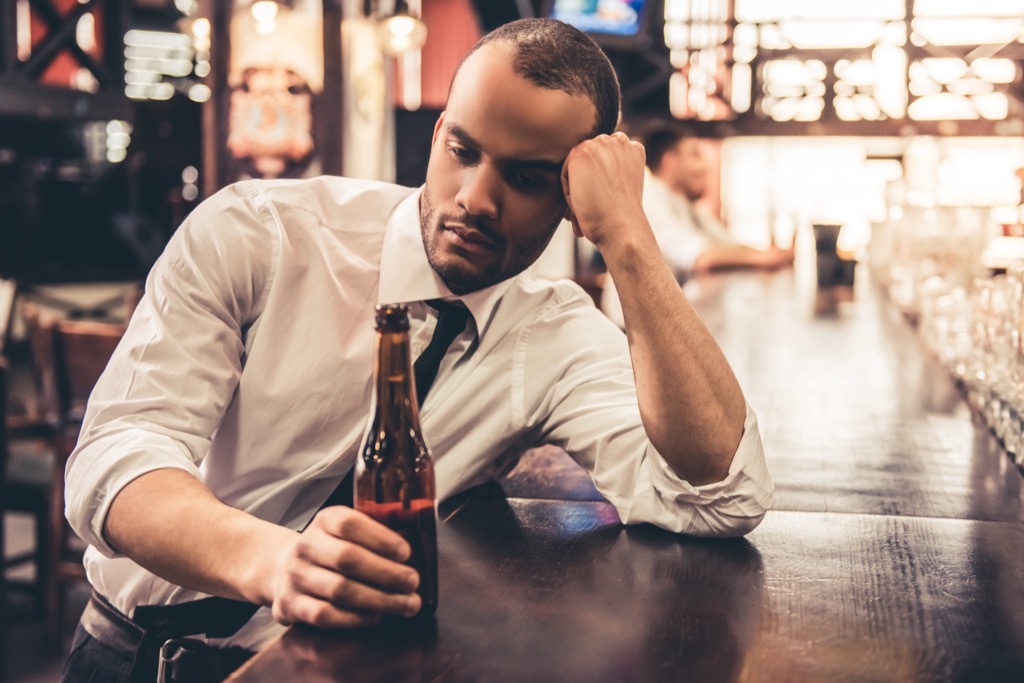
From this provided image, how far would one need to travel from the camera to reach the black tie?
1355mm

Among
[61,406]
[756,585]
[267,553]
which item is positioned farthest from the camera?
[61,406]

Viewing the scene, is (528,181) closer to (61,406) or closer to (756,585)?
(756,585)

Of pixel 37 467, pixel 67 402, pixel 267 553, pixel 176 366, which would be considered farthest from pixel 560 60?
pixel 37 467

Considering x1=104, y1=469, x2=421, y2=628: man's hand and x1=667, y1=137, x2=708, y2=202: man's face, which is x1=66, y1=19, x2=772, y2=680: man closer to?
x1=104, y1=469, x2=421, y2=628: man's hand

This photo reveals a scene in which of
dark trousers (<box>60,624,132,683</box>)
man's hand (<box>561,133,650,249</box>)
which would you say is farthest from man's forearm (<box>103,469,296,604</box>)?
man's hand (<box>561,133,650,249</box>)

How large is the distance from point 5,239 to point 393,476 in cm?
753

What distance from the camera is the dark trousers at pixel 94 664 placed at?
4.48 feet

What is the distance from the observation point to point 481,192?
1.29m

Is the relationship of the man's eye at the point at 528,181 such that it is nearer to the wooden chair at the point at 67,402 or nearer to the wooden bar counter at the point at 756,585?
the wooden bar counter at the point at 756,585

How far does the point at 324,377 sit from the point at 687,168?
526cm

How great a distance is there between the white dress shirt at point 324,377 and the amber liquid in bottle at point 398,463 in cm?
37

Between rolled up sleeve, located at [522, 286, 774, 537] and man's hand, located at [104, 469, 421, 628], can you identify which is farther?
rolled up sleeve, located at [522, 286, 774, 537]

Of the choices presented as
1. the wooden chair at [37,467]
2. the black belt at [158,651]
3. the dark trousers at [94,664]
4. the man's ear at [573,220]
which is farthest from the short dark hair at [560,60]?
the wooden chair at [37,467]

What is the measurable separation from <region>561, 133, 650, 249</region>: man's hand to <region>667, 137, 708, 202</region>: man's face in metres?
5.01
